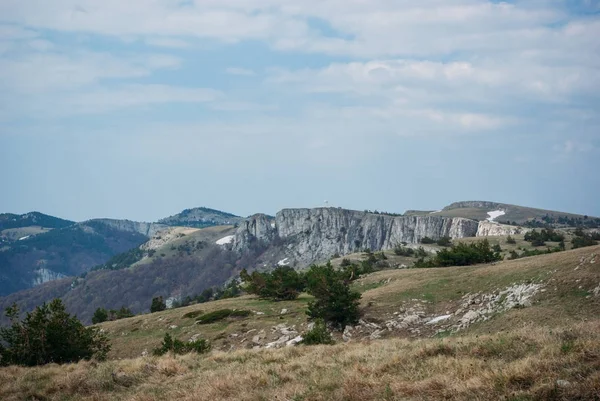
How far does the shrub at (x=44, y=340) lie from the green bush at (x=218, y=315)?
12.7m

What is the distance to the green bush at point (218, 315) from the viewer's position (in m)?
35.6

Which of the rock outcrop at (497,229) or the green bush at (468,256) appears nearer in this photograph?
the green bush at (468,256)

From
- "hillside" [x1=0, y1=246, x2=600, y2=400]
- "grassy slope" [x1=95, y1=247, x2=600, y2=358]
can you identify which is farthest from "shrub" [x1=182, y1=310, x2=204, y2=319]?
"hillside" [x1=0, y1=246, x2=600, y2=400]

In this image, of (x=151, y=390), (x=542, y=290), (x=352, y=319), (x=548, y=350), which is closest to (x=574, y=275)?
(x=542, y=290)

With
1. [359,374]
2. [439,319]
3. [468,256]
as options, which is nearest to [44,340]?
[359,374]

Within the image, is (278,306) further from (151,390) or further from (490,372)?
(490,372)

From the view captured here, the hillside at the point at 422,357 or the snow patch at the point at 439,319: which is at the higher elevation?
the hillside at the point at 422,357

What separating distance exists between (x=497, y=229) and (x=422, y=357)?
126474 mm

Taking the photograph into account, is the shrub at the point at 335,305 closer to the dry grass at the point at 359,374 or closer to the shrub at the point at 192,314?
the dry grass at the point at 359,374

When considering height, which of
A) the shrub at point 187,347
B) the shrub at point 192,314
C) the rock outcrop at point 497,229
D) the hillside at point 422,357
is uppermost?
the rock outcrop at point 497,229

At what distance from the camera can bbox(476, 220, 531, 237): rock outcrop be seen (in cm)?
12225

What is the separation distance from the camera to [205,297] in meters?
86.2

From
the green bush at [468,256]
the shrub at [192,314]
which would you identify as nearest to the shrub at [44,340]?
the shrub at [192,314]

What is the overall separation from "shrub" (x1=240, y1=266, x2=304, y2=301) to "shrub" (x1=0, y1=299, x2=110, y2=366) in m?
19.7
